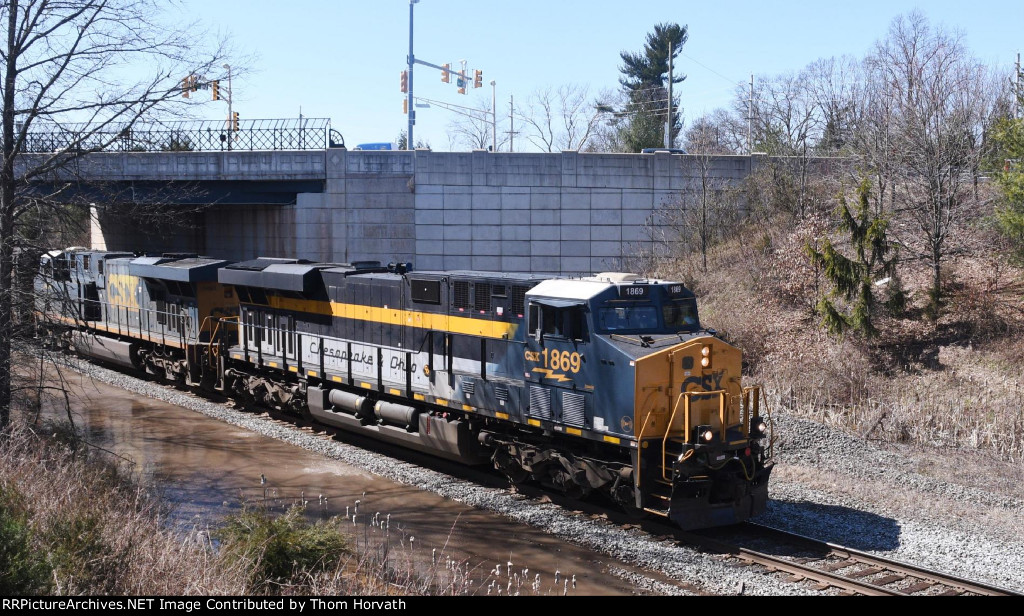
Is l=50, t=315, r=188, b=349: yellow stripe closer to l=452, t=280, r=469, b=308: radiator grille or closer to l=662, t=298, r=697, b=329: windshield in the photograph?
l=452, t=280, r=469, b=308: radiator grille

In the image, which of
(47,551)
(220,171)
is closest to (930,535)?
(47,551)

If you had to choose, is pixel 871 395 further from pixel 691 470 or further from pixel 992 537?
pixel 691 470

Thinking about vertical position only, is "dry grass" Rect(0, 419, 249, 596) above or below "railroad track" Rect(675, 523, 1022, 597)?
above

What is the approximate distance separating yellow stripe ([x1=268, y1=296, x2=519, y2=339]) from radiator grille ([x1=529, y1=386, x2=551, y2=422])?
40.4 inches

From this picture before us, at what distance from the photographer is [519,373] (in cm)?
1244

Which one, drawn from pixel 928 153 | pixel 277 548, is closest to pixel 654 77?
pixel 928 153

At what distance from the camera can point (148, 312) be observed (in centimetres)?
2300

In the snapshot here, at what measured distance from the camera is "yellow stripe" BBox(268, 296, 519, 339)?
13.0 meters

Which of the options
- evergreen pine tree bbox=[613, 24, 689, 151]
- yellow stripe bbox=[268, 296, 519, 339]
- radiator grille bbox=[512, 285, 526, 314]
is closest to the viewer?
radiator grille bbox=[512, 285, 526, 314]

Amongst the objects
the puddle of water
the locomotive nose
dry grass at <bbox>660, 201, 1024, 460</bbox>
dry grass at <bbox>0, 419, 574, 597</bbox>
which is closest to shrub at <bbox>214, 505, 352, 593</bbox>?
dry grass at <bbox>0, 419, 574, 597</bbox>

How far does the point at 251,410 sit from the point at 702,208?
15.8 metres

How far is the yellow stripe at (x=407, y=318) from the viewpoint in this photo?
13008 millimetres

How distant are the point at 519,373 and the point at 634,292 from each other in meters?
2.26

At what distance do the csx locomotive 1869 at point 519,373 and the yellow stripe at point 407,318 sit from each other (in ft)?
0.11
